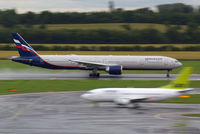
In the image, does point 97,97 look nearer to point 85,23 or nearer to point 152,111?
point 152,111

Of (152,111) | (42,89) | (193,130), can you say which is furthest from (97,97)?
(42,89)

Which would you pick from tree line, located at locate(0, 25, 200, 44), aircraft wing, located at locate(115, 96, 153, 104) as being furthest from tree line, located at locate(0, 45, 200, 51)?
aircraft wing, located at locate(115, 96, 153, 104)

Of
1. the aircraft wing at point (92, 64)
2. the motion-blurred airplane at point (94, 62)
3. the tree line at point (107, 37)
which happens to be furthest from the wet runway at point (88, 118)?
the tree line at point (107, 37)

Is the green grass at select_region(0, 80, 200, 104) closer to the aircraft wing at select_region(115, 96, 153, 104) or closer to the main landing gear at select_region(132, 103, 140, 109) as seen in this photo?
the main landing gear at select_region(132, 103, 140, 109)

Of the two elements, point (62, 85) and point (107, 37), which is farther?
point (107, 37)

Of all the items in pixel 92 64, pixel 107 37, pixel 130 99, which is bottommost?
pixel 130 99

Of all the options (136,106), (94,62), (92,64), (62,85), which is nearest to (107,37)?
(94,62)

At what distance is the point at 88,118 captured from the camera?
2362 cm

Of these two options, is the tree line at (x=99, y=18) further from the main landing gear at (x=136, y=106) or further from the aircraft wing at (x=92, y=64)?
the main landing gear at (x=136, y=106)

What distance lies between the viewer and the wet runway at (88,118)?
20733 millimetres

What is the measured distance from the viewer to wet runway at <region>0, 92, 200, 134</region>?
20.7 meters

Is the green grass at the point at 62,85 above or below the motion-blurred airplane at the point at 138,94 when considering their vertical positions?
below

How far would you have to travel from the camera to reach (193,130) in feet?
67.4

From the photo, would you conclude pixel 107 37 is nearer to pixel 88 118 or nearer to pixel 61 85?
pixel 61 85
